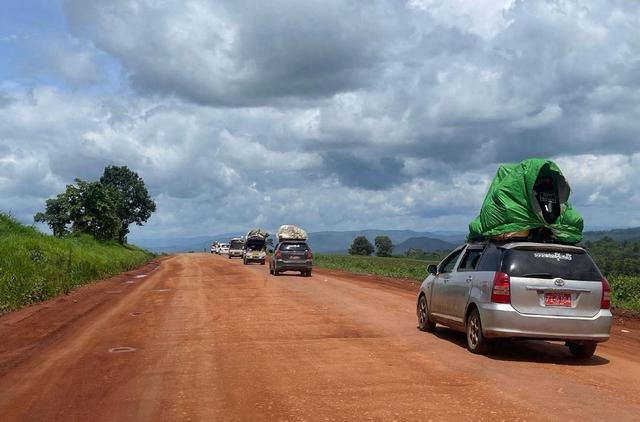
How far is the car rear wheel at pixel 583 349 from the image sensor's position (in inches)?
392

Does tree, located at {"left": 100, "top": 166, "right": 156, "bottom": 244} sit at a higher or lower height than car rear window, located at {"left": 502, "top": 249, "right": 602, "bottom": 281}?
higher

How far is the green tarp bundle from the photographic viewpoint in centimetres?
1040

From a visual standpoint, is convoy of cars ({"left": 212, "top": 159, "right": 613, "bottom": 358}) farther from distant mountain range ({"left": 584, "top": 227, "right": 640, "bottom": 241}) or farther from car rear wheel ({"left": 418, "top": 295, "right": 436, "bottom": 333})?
distant mountain range ({"left": 584, "top": 227, "right": 640, "bottom": 241})

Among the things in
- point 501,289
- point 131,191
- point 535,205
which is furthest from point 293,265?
point 131,191

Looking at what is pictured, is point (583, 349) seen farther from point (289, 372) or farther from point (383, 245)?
point (383, 245)

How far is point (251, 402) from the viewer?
6996mm

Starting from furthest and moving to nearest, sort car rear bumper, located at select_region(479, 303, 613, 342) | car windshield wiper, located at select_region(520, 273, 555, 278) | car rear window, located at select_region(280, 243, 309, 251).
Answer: car rear window, located at select_region(280, 243, 309, 251), car windshield wiper, located at select_region(520, 273, 555, 278), car rear bumper, located at select_region(479, 303, 613, 342)

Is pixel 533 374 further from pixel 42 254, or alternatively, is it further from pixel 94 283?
pixel 94 283

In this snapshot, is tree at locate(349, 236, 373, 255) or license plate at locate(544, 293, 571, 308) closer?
license plate at locate(544, 293, 571, 308)

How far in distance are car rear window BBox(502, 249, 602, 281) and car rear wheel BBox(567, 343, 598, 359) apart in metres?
1.03

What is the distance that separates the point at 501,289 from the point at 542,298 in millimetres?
612

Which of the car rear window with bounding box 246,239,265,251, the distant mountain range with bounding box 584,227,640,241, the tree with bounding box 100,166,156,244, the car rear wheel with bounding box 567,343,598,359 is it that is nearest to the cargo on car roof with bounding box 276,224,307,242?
the car rear window with bounding box 246,239,265,251

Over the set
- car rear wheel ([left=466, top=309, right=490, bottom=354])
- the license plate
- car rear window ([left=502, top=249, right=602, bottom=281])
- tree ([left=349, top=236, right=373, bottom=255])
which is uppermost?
tree ([left=349, top=236, right=373, bottom=255])

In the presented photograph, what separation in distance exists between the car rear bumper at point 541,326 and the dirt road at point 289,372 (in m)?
0.43
